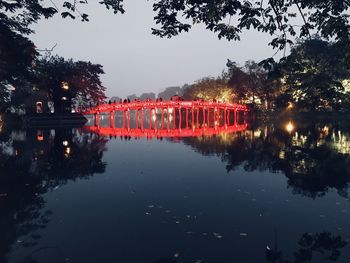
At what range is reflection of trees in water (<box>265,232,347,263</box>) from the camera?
5469 mm

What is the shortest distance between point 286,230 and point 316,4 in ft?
14.4

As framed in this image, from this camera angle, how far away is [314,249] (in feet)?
19.0

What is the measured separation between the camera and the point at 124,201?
9258mm

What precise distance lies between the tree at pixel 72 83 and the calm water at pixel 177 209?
28.9 m

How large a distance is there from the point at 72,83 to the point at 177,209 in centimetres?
3990

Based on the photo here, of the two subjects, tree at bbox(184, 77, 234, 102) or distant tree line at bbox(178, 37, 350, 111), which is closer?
distant tree line at bbox(178, 37, 350, 111)

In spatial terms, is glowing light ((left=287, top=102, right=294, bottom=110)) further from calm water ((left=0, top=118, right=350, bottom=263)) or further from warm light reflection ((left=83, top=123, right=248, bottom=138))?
calm water ((left=0, top=118, right=350, bottom=263))

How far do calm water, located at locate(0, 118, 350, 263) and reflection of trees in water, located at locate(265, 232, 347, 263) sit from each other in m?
0.02

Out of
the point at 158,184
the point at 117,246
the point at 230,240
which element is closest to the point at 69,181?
the point at 158,184

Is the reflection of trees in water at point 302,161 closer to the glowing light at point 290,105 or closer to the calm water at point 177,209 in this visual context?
the calm water at point 177,209

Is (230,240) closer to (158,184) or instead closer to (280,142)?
(158,184)

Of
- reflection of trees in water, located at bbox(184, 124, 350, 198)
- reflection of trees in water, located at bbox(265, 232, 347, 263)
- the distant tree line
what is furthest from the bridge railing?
reflection of trees in water, located at bbox(265, 232, 347, 263)

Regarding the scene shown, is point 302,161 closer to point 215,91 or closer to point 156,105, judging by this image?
point 156,105

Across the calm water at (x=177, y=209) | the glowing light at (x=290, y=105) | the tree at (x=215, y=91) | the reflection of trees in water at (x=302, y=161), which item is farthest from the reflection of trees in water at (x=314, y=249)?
the tree at (x=215, y=91)
